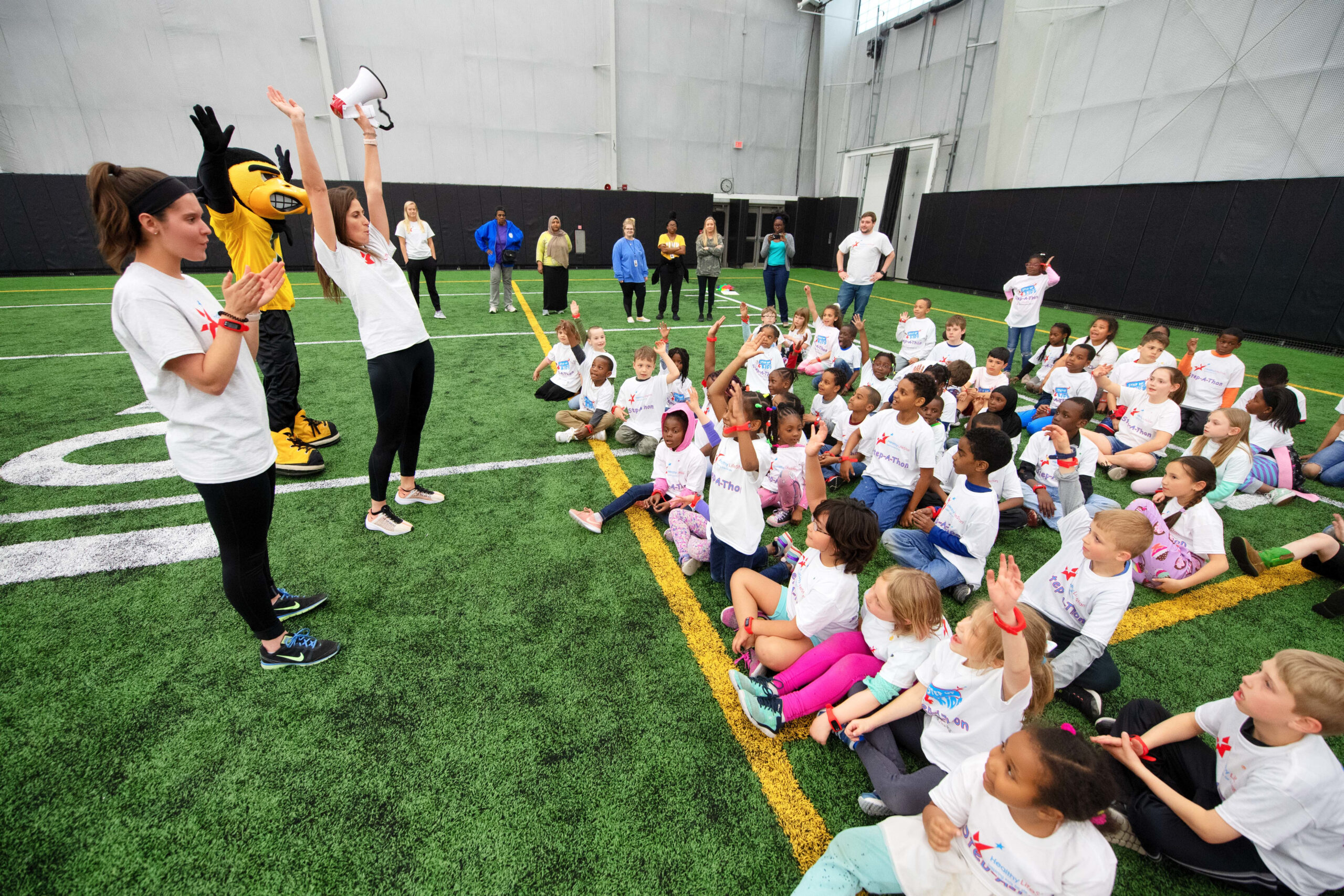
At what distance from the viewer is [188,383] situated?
2127 mm

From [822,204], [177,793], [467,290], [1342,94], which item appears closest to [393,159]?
[467,290]

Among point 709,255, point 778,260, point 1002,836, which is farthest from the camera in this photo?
point 709,255

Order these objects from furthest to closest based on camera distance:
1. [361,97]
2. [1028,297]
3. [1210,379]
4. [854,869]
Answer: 1. [1028,297]
2. [1210,379]
3. [361,97]
4. [854,869]

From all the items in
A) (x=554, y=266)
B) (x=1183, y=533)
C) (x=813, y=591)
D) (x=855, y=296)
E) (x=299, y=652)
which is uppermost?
(x=554, y=266)

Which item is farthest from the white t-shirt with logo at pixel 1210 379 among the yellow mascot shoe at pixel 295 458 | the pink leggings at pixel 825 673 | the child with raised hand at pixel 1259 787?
the yellow mascot shoe at pixel 295 458

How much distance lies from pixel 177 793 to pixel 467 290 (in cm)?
1426

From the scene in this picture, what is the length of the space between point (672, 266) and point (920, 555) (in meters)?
9.05

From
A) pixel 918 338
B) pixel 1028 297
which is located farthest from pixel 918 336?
pixel 1028 297

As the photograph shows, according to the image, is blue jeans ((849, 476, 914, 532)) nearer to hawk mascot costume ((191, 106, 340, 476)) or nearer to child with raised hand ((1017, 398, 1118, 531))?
child with raised hand ((1017, 398, 1118, 531))

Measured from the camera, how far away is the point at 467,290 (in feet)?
48.7

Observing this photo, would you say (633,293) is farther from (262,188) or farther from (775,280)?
(262,188)

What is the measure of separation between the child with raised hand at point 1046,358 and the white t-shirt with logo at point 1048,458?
2.92 meters

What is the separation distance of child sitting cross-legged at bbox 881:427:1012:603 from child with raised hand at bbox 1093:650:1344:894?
1.34m

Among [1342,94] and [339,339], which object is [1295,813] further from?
[1342,94]
